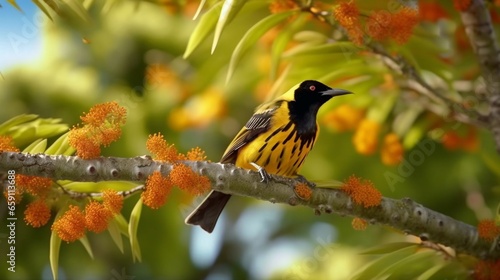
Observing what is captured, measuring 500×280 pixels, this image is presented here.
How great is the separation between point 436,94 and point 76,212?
139 centimetres

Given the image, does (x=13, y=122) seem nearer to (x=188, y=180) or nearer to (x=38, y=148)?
(x=38, y=148)

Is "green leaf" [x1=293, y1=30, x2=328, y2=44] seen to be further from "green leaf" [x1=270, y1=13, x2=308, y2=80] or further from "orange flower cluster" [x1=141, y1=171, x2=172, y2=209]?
"orange flower cluster" [x1=141, y1=171, x2=172, y2=209]

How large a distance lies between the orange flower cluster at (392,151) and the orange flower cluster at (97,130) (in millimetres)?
1372

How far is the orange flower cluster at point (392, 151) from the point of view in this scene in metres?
3.36

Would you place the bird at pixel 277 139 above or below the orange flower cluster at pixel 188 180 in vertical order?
below

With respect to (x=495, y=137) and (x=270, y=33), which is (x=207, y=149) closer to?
(x=270, y=33)

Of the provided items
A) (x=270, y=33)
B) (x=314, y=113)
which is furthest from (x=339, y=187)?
(x=270, y=33)

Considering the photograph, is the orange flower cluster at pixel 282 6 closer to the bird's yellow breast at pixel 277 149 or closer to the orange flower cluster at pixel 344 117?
the bird's yellow breast at pixel 277 149

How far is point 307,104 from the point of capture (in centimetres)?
299

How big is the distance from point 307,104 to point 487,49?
714 mm

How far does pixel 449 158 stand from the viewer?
4914mm

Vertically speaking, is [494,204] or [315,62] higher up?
[315,62]

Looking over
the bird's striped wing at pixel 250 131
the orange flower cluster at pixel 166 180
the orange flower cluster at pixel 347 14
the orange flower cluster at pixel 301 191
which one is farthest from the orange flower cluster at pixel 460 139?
the orange flower cluster at pixel 166 180

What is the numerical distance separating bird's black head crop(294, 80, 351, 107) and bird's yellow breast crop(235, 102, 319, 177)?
8cm
